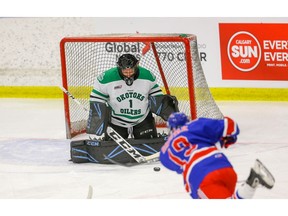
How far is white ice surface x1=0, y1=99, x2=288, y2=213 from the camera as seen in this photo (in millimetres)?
4809

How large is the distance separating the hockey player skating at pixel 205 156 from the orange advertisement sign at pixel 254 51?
3.07 metres

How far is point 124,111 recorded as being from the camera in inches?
219

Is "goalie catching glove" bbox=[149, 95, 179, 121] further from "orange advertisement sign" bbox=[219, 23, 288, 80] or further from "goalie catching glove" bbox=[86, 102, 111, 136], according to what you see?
"orange advertisement sign" bbox=[219, 23, 288, 80]

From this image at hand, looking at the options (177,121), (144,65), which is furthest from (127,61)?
(177,121)

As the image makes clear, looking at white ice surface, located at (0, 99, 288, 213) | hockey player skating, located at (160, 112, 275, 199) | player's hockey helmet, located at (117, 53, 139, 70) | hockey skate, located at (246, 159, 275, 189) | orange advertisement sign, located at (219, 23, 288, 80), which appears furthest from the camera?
orange advertisement sign, located at (219, 23, 288, 80)

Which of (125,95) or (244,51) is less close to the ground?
(244,51)

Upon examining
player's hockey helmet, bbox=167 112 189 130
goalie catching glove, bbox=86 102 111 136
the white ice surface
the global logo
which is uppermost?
the global logo

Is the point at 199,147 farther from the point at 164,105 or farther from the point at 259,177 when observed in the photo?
the point at 164,105

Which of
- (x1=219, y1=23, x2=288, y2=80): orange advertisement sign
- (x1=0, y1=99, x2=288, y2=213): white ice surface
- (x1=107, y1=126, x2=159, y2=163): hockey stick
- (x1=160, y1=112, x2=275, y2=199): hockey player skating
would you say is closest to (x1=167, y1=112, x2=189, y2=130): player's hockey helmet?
(x1=160, y1=112, x2=275, y2=199): hockey player skating

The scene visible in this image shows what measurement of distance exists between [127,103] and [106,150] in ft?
1.06

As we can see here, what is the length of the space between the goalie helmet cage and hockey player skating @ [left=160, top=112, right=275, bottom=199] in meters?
2.32

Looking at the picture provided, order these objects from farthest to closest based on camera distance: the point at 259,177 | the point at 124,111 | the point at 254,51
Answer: the point at 254,51 < the point at 124,111 < the point at 259,177

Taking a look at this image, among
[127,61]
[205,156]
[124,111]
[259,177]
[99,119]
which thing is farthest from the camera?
[124,111]

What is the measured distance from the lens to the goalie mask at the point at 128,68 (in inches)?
209
